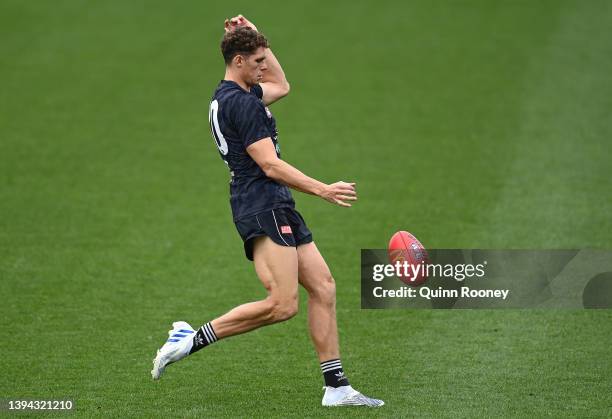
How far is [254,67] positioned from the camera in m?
7.09

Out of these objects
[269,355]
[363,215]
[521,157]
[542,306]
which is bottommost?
[269,355]

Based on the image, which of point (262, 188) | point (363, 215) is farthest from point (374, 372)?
point (363, 215)

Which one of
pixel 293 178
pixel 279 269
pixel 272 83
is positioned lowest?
pixel 279 269

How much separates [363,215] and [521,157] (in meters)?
3.47

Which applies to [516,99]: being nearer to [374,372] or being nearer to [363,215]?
[363,215]

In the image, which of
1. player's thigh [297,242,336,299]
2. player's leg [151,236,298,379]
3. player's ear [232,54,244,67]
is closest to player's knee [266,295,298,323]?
player's leg [151,236,298,379]

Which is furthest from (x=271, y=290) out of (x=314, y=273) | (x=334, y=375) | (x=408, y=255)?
(x=408, y=255)

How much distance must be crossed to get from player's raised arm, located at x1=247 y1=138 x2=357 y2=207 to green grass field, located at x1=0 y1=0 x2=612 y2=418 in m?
1.40

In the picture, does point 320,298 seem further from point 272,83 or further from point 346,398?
point 272,83

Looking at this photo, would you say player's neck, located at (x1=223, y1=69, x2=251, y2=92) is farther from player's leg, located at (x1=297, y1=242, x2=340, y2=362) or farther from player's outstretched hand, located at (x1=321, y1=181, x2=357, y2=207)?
player's leg, located at (x1=297, y1=242, x2=340, y2=362)

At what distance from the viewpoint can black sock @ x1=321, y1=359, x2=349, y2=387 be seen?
7.12 metres

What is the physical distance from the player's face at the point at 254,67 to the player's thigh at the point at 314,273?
1149 millimetres

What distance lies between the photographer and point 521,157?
15.6 metres

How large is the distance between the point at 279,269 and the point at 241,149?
82 centimetres
